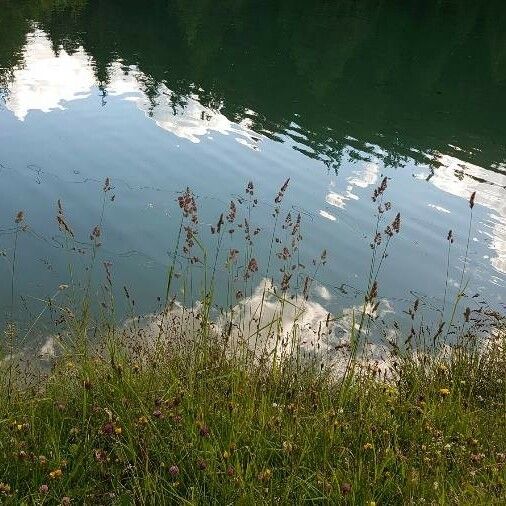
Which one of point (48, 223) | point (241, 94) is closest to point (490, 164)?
point (241, 94)

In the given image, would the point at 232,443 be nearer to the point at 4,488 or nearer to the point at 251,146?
the point at 4,488

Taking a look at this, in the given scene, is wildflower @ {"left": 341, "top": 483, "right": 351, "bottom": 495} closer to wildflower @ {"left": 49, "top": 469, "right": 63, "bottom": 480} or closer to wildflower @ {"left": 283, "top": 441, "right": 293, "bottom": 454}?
wildflower @ {"left": 283, "top": 441, "right": 293, "bottom": 454}

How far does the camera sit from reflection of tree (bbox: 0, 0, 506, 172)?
19.3 m

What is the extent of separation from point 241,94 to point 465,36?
2486 cm

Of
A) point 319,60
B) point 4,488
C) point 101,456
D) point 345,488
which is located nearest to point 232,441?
point 101,456

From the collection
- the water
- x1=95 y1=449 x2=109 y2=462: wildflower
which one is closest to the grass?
x1=95 y1=449 x2=109 y2=462: wildflower

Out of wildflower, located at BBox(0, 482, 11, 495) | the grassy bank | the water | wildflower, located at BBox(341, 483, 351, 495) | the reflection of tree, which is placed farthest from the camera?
the reflection of tree

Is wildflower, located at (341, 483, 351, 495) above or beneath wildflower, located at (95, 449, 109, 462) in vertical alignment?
above

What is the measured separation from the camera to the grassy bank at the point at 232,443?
3.33 m

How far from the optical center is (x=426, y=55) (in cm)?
3269

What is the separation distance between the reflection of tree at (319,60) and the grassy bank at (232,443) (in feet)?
37.5

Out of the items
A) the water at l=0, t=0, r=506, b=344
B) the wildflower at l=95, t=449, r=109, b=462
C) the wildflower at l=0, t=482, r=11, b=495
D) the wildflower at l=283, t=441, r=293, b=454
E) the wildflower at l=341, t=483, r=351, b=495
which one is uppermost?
the wildflower at l=341, t=483, r=351, b=495

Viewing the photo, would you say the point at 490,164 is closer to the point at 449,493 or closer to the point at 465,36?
the point at 449,493

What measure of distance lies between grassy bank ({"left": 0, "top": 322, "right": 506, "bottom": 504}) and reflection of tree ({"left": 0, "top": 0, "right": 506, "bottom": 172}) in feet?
37.5
